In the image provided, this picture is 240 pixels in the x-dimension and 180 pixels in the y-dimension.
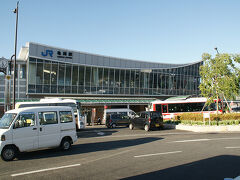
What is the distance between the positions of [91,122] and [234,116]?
21.9 meters

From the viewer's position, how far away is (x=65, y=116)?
11656 mm

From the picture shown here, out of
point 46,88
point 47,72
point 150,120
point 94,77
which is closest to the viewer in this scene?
point 150,120

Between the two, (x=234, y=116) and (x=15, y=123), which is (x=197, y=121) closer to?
(x=234, y=116)

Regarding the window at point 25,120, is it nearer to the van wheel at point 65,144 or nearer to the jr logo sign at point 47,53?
the van wheel at point 65,144

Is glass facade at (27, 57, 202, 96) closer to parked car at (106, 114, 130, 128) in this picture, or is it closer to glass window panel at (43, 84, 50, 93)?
glass window panel at (43, 84, 50, 93)

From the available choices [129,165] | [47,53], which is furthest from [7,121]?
[47,53]

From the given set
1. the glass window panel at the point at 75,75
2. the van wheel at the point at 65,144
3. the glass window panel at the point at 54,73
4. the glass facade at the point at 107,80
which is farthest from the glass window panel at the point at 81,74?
the van wheel at the point at 65,144

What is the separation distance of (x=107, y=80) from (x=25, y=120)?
106 feet

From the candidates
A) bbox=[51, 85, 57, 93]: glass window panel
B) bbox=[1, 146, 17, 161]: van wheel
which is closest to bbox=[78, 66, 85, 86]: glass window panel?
bbox=[51, 85, 57, 93]: glass window panel

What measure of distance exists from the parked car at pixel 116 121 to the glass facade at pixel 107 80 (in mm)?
12445

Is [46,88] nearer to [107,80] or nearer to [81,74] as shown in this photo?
[81,74]

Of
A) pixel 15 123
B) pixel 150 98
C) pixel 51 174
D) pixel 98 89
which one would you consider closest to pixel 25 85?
pixel 98 89

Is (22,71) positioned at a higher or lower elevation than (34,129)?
higher

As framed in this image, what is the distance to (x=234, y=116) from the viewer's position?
21594 millimetres
